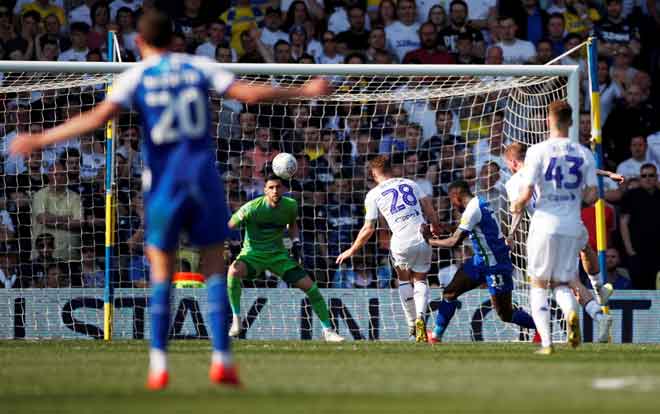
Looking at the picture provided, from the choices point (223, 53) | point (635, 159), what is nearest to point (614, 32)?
point (635, 159)

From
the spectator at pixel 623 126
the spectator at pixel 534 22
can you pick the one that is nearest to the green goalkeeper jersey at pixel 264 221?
the spectator at pixel 623 126

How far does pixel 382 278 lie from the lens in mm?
18438

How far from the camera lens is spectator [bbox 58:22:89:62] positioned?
762 inches

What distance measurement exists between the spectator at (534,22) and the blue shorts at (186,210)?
13323 millimetres

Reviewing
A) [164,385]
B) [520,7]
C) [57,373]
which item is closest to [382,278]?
[520,7]

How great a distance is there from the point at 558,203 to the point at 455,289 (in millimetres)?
4201

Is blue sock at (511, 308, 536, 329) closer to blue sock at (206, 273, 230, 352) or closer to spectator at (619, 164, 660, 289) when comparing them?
spectator at (619, 164, 660, 289)

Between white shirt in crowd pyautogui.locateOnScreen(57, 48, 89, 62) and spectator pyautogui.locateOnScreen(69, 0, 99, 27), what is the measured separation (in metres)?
0.64

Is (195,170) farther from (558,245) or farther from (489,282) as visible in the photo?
(489,282)

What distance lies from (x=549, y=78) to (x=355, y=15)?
14.4 feet

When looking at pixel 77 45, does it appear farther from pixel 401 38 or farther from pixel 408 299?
pixel 408 299

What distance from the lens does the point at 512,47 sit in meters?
20.1

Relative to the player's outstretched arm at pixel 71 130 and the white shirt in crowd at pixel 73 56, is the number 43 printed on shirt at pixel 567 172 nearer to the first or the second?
the player's outstretched arm at pixel 71 130

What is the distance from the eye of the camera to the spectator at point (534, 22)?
808 inches
